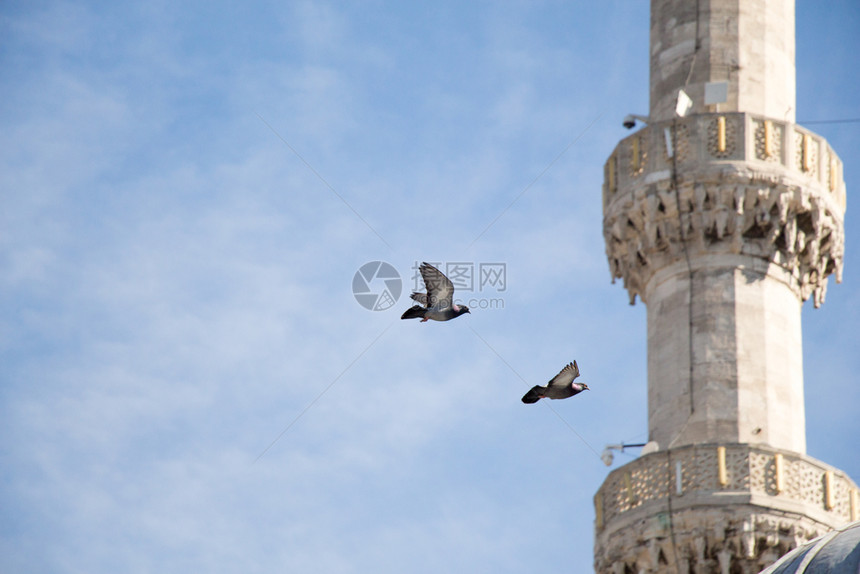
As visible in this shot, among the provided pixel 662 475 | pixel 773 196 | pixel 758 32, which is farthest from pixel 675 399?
pixel 758 32

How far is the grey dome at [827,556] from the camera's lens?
24.5m

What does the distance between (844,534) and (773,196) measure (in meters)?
6.21

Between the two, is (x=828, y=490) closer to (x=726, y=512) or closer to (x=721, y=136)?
(x=726, y=512)

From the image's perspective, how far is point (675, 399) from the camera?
2936 cm

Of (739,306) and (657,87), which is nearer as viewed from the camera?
(739,306)

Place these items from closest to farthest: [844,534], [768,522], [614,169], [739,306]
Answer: [844,534] → [768,522] → [739,306] → [614,169]

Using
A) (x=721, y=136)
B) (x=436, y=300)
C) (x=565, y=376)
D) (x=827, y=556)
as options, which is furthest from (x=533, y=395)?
(x=721, y=136)

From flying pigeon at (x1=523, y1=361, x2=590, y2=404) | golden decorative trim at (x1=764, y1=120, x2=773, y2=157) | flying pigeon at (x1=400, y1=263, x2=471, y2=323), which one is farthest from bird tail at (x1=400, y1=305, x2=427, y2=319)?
golden decorative trim at (x1=764, y1=120, x2=773, y2=157)

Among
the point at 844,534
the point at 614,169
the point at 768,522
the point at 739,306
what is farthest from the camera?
the point at 614,169

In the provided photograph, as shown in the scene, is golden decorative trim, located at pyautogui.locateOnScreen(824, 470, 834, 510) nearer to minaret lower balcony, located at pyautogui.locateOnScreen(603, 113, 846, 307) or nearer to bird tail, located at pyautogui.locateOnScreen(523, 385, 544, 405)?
minaret lower balcony, located at pyautogui.locateOnScreen(603, 113, 846, 307)

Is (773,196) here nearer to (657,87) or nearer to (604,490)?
(657,87)

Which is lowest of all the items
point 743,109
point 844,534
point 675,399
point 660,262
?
point 844,534

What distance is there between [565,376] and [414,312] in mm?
1816

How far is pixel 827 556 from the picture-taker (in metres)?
25.1
